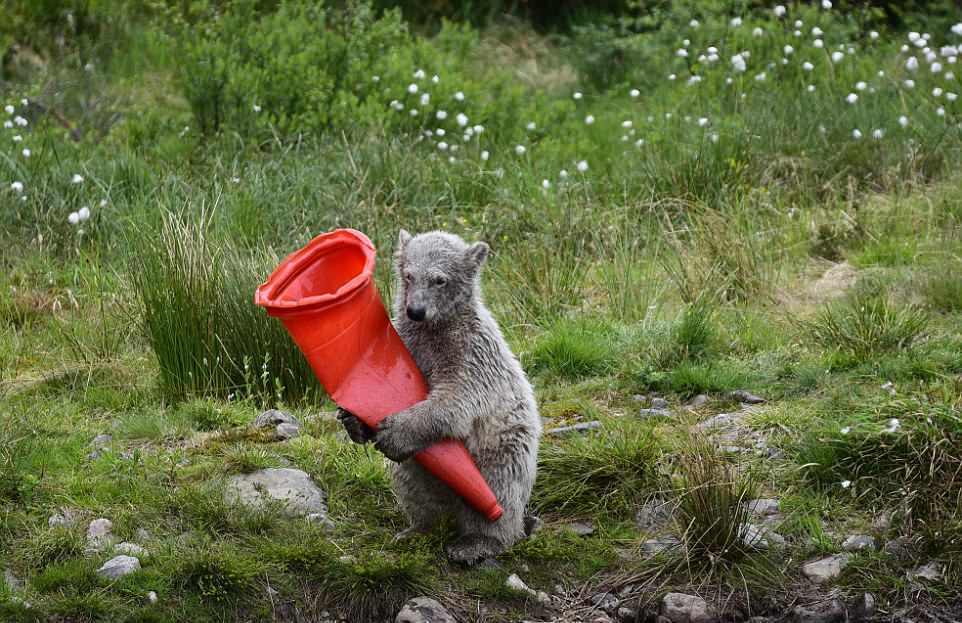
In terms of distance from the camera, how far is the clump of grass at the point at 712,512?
17.9 feet

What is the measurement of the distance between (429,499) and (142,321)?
318 cm

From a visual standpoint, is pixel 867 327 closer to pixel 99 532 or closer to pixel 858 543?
pixel 858 543

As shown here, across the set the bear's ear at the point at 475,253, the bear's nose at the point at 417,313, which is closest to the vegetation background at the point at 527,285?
the bear's nose at the point at 417,313

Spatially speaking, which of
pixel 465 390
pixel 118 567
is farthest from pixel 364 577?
pixel 118 567

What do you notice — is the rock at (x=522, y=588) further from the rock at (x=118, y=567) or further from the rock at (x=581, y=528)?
the rock at (x=118, y=567)

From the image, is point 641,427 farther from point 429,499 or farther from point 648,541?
point 429,499

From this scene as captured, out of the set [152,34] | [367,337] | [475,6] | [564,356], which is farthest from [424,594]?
[475,6]

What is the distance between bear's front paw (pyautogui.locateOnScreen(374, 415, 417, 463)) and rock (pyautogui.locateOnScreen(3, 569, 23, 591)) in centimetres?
155

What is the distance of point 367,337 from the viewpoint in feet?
17.0

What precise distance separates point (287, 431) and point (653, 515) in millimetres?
2015

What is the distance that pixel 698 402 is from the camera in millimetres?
7082

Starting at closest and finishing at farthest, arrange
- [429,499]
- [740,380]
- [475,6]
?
[429,499] < [740,380] < [475,6]

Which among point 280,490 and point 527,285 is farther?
point 527,285

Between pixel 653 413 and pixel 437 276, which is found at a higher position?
pixel 437 276
